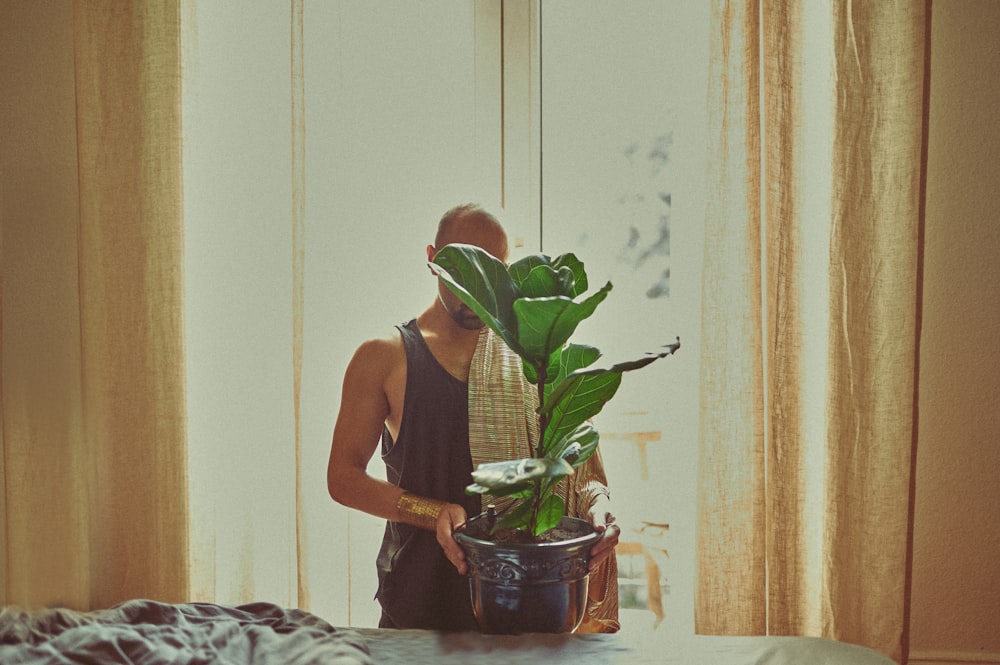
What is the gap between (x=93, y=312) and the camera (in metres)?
1.88

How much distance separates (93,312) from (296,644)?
121 centimetres

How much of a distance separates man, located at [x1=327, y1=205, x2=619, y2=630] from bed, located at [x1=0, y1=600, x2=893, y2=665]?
1.27 feet

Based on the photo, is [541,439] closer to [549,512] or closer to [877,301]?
[549,512]

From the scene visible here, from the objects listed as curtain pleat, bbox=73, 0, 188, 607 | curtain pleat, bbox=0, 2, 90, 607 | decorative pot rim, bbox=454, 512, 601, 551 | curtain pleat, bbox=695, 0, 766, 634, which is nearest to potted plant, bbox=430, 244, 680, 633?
decorative pot rim, bbox=454, 512, 601, 551

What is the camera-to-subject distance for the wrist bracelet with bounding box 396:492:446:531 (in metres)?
1.37

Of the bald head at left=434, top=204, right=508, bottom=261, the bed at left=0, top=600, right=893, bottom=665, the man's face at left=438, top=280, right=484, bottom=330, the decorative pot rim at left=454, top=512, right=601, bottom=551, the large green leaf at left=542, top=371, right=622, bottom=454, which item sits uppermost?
the bald head at left=434, top=204, right=508, bottom=261

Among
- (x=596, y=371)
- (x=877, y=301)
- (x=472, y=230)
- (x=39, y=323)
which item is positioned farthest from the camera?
(x=39, y=323)

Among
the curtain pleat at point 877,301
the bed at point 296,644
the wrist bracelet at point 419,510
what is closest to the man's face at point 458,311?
the wrist bracelet at point 419,510

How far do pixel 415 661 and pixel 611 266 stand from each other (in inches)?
44.0

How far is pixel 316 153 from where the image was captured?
1869 mm

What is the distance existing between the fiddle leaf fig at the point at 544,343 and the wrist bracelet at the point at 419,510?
10.6 inches

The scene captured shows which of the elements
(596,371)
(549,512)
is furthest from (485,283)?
(549,512)

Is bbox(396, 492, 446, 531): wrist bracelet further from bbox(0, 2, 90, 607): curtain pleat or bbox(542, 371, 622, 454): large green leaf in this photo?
bbox(0, 2, 90, 607): curtain pleat

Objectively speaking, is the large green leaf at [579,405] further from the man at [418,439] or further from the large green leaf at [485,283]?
the man at [418,439]
